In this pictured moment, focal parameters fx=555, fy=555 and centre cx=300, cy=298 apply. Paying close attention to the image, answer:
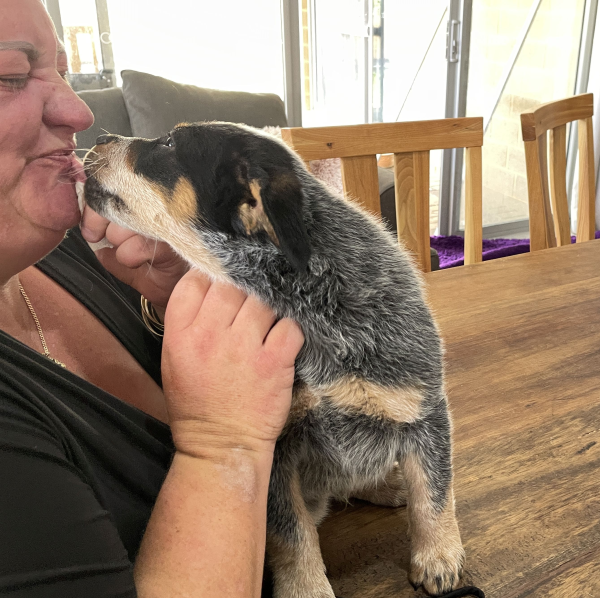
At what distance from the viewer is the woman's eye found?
71 centimetres

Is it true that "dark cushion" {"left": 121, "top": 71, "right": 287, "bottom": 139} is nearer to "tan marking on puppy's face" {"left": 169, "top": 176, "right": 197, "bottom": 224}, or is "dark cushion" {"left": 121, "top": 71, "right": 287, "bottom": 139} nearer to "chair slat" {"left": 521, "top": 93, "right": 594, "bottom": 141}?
"chair slat" {"left": 521, "top": 93, "right": 594, "bottom": 141}

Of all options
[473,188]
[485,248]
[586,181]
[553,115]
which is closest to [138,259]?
[473,188]

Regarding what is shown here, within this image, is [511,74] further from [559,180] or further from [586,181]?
[559,180]

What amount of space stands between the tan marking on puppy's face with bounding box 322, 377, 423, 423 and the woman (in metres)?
0.08

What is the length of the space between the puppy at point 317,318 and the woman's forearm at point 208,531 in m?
0.15

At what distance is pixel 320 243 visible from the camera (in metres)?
0.85

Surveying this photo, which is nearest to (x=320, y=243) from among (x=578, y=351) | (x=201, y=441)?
(x=201, y=441)

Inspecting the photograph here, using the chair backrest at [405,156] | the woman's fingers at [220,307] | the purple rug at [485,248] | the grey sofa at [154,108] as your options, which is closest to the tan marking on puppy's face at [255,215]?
the woman's fingers at [220,307]

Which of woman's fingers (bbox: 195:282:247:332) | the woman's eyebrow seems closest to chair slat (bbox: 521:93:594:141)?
woman's fingers (bbox: 195:282:247:332)

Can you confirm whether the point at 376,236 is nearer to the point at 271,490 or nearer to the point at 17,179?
the point at 271,490

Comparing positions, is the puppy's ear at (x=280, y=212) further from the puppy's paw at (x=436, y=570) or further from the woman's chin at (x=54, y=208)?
the puppy's paw at (x=436, y=570)

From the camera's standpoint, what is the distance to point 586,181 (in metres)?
2.38

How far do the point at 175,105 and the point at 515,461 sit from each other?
2791 millimetres

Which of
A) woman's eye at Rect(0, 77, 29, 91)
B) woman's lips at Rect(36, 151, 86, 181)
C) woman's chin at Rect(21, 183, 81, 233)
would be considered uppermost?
woman's eye at Rect(0, 77, 29, 91)
